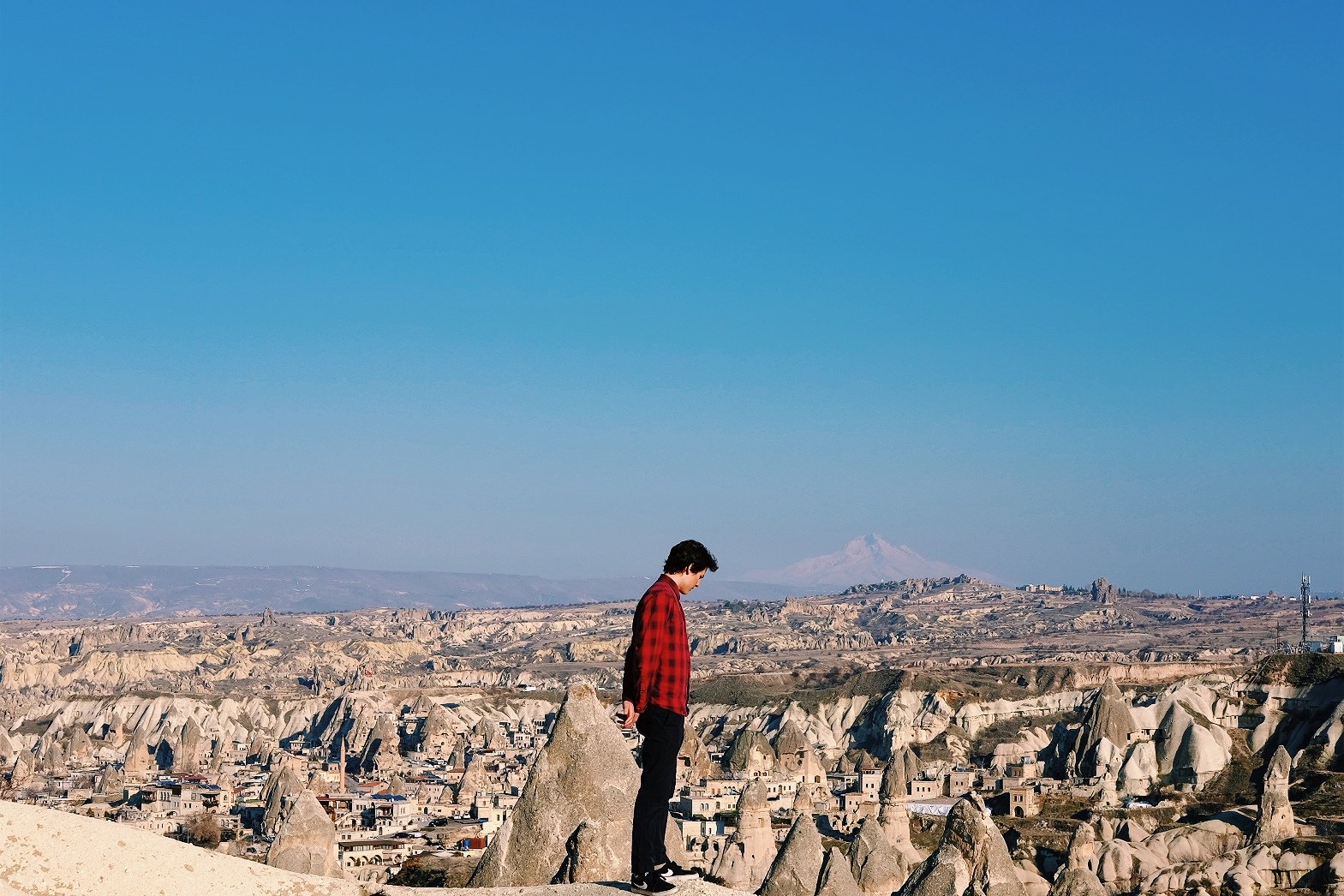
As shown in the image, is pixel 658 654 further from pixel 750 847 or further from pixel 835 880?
pixel 750 847

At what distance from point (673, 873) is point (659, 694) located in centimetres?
89

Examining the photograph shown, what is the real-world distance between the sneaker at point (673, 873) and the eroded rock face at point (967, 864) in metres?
9.50

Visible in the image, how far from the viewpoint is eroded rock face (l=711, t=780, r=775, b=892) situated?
34.4 metres

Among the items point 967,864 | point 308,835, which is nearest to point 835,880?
point 967,864

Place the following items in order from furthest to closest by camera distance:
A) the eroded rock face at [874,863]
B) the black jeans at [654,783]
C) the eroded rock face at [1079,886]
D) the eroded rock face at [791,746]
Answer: the eroded rock face at [791,746], the eroded rock face at [874,863], the eroded rock face at [1079,886], the black jeans at [654,783]

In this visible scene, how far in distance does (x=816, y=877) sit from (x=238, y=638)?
18707cm

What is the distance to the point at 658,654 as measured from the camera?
26.7 ft

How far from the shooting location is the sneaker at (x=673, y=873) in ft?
26.3

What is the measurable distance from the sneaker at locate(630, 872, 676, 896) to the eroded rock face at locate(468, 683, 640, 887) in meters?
5.01

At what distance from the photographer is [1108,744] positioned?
72.6 metres

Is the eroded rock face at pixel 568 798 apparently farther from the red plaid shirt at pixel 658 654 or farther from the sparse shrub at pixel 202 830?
the sparse shrub at pixel 202 830

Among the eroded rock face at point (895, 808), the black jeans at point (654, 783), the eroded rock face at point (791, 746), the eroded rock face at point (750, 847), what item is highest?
the black jeans at point (654, 783)

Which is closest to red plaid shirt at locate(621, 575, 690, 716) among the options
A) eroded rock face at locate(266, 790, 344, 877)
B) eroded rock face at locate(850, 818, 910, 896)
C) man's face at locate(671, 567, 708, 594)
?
man's face at locate(671, 567, 708, 594)

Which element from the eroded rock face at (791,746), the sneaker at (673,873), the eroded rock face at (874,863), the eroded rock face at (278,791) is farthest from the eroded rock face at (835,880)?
the eroded rock face at (791,746)
